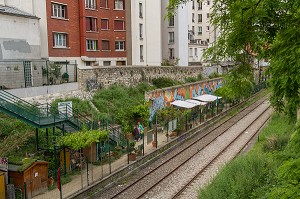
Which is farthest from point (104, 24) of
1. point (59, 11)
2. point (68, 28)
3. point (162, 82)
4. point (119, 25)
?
point (162, 82)

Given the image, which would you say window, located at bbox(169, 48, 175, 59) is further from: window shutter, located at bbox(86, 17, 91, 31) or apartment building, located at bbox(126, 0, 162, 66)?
window shutter, located at bbox(86, 17, 91, 31)

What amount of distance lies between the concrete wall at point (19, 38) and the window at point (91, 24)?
9.90m

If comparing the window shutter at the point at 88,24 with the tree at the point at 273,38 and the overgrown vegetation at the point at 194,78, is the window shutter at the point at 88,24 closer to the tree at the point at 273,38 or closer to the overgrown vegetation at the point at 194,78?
the overgrown vegetation at the point at 194,78

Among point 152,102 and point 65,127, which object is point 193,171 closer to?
point 65,127

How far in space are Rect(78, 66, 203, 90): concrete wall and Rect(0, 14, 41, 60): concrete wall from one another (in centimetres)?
463

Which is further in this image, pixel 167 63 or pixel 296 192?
pixel 167 63

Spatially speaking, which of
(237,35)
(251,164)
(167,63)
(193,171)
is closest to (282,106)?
(237,35)

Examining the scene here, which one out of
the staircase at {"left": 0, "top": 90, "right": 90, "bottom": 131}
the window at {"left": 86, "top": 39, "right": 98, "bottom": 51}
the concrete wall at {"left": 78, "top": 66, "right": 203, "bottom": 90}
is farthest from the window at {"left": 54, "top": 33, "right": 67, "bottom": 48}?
the staircase at {"left": 0, "top": 90, "right": 90, "bottom": 131}

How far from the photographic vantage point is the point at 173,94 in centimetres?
3419

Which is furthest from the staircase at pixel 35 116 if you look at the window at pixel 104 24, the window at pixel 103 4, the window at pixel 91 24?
the window at pixel 103 4

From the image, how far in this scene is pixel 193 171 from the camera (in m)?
18.4

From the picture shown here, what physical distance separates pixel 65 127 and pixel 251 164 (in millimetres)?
10143

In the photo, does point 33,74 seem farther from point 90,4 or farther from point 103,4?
point 103,4

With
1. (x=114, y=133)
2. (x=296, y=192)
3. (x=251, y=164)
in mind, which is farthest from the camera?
(x=114, y=133)
